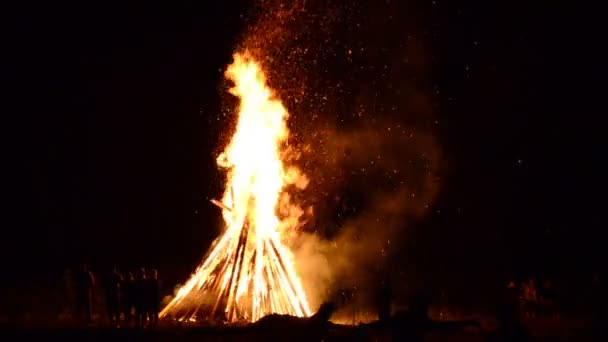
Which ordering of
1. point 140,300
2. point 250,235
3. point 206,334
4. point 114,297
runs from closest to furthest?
point 206,334, point 140,300, point 114,297, point 250,235

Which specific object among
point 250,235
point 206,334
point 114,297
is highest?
point 250,235

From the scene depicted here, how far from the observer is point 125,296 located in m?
15.1

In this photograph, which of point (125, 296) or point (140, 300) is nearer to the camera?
point (140, 300)

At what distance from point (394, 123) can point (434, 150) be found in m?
2.11

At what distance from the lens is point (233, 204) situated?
18.3 metres

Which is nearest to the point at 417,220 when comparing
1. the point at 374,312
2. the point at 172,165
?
the point at 374,312

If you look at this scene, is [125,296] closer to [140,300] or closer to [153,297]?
[140,300]

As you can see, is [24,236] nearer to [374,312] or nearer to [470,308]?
[374,312]

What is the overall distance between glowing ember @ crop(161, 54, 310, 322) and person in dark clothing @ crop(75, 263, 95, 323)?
74.7 inches

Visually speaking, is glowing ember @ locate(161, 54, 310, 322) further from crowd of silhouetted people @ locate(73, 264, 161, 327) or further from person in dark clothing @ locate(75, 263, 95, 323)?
person in dark clothing @ locate(75, 263, 95, 323)

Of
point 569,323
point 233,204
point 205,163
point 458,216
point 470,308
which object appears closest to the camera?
point 569,323

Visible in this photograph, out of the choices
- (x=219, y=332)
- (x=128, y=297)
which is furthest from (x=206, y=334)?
(x=128, y=297)

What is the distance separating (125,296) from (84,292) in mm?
768

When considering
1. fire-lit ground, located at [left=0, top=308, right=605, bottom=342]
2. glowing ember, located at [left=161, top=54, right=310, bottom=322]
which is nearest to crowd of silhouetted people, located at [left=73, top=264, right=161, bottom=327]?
Answer: fire-lit ground, located at [left=0, top=308, right=605, bottom=342]
